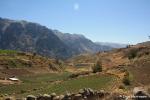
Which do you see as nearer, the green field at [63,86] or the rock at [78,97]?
the rock at [78,97]

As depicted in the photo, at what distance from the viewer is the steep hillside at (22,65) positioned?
83.8m

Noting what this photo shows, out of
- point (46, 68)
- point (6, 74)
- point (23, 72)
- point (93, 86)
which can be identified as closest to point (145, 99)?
point (93, 86)

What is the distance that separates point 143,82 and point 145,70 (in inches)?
286

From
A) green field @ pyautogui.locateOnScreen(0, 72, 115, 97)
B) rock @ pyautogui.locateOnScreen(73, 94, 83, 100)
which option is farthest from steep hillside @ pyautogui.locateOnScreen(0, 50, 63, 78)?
rock @ pyautogui.locateOnScreen(73, 94, 83, 100)

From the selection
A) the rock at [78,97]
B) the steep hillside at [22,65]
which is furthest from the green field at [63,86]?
the steep hillside at [22,65]

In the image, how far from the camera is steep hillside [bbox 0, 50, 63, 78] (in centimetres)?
8381

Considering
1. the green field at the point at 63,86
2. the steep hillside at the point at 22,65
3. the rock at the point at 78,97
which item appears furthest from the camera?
the steep hillside at the point at 22,65

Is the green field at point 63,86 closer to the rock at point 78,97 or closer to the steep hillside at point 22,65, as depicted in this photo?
the rock at point 78,97

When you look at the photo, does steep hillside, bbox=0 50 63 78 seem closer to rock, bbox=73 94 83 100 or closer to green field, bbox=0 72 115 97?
green field, bbox=0 72 115 97

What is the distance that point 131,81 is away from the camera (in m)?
46.0

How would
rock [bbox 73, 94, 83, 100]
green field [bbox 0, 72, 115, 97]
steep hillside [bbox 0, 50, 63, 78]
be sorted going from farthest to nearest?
1. steep hillside [bbox 0, 50, 63, 78]
2. green field [bbox 0, 72, 115, 97]
3. rock [bbox 73, 94, 83, 100]

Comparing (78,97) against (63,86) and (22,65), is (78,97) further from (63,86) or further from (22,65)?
(22,65)

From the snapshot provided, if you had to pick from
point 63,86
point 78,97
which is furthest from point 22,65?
point 78,97

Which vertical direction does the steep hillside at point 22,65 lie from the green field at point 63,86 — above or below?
above
